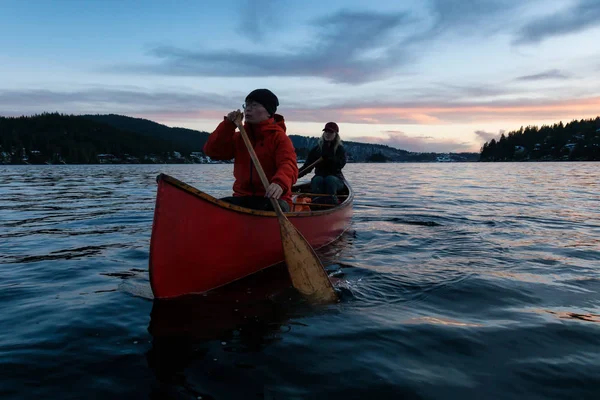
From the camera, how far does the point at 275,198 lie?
4730 millimetres

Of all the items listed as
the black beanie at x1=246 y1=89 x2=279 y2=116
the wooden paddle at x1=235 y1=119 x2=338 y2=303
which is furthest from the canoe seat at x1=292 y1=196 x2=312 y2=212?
the wooden paddle at x1=235 y1=119 x2=338 y2=303

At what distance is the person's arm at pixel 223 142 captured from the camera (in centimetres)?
528

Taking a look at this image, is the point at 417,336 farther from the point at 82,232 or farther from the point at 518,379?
the point at 82,232

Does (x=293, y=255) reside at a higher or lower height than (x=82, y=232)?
higher

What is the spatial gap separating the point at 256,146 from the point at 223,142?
445 mm

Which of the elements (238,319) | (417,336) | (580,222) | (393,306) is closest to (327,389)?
(417,336)

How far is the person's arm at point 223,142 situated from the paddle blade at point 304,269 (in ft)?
4.44

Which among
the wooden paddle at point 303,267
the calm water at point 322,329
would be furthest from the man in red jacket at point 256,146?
the calm water at point 322,329

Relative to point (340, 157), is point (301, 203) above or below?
below

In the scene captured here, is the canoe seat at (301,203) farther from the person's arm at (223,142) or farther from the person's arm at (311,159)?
the person's arm at (223,142)

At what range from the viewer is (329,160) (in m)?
9.98

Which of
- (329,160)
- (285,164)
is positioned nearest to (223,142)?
(285,164)

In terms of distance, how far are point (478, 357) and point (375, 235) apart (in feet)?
18.2

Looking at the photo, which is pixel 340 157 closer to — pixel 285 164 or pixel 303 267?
pixel 285 164
